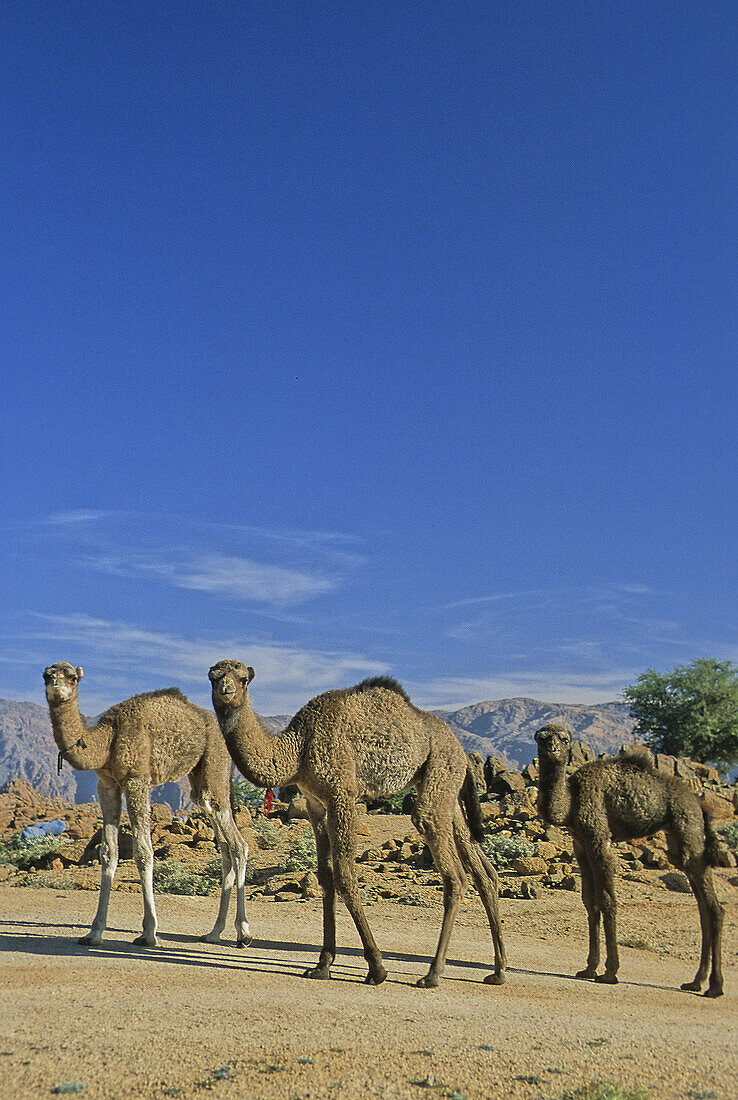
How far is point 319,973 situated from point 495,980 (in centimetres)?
203

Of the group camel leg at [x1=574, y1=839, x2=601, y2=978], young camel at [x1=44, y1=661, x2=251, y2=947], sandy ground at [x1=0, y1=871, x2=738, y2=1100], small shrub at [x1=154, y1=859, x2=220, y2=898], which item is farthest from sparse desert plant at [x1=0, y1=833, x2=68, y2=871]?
camel leg at [x1=574, y1=839, x2=601, y2=978]

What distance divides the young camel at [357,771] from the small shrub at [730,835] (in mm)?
16000

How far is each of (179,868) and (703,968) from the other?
41.5 ft

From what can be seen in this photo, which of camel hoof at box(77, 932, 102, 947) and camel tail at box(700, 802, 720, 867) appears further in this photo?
camel hoof at box(77, 932, 102, 947)

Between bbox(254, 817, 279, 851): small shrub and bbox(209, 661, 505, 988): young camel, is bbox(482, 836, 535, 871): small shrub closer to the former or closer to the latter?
bbox(254, 817, 279, 851): small shrub

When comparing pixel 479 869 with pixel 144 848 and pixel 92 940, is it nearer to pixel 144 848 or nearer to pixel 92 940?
pixel 144 848

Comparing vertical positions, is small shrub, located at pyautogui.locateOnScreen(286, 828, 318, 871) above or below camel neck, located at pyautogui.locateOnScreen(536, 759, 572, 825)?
below

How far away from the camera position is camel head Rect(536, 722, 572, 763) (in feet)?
35.4

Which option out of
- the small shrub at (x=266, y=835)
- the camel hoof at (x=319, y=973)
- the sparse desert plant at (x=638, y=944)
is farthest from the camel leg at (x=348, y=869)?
the small shrub at (x=266, y=835)

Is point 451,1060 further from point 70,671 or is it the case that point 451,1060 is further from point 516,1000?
point 70,671

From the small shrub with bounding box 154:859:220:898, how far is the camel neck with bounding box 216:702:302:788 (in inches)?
333

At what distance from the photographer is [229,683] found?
977 centimetres

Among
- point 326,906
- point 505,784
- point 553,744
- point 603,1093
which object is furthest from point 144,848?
point 505,784

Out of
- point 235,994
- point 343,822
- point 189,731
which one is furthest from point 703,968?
point 189,731
